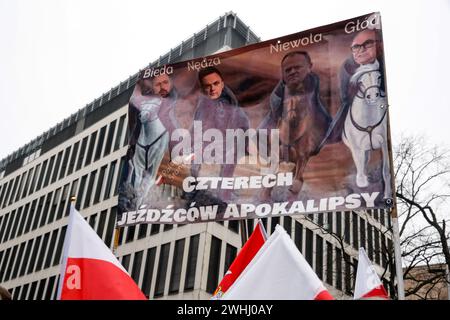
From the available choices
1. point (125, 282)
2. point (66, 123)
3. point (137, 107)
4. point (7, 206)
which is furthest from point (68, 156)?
point (125, 282)

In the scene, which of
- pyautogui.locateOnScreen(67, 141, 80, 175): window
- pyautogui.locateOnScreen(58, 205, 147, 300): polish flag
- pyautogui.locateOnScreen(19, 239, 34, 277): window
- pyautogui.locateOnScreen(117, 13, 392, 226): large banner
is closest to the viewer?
pyautogui.locateOnScreen(58, 205, 147, 300): polish flag

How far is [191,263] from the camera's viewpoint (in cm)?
3828

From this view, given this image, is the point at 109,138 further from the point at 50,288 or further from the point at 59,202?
the point at 50,288

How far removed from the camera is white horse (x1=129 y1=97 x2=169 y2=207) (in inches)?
371

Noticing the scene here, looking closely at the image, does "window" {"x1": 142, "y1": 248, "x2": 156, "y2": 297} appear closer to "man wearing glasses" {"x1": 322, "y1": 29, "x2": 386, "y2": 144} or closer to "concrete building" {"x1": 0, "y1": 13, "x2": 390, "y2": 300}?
"concrete building" {"x1": 0, "y1": 13, "x2": 390, "y2": 300}

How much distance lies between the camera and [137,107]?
10047 mm

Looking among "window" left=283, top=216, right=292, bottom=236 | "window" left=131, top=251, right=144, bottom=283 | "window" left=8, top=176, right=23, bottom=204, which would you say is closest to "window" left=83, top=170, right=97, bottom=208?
"window" left=131, top=251, right=144, bottom=283

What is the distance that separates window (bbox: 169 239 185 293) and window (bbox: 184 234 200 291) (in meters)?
0.64

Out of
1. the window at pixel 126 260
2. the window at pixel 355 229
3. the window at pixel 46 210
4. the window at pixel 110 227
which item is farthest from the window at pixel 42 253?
the window at pixel 355 229

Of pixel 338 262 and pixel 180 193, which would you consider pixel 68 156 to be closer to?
pixel 338 262

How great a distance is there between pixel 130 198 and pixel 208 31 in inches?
1524

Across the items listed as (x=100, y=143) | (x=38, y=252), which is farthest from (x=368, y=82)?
(x=38, y=252)

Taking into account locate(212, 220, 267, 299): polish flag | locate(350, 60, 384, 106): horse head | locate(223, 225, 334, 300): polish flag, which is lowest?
locate(223, 225, 334, 300): polish flag

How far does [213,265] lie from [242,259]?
101 ft
